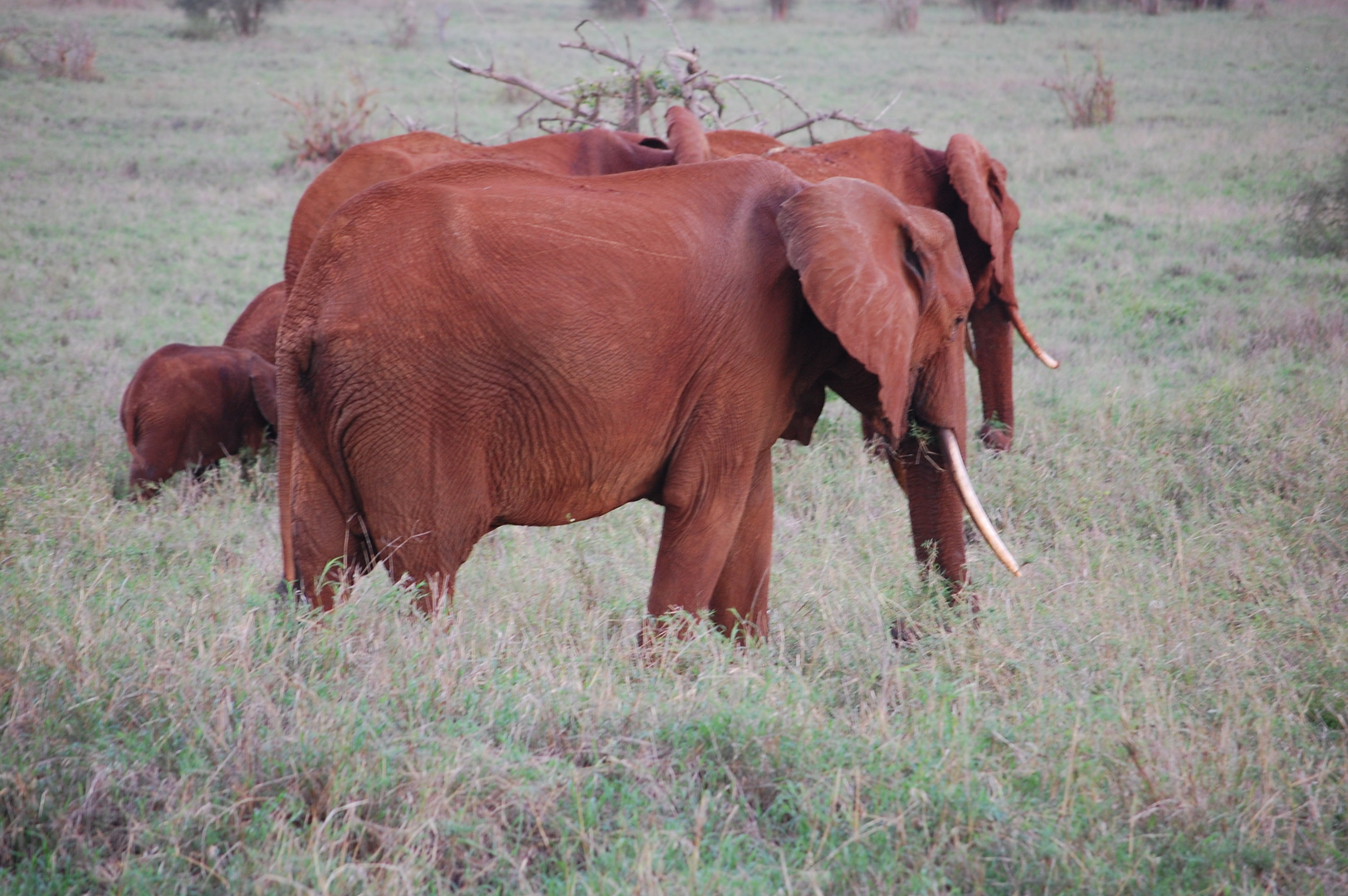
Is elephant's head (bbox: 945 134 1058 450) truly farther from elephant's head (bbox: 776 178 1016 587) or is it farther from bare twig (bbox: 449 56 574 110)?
bare twig (bbox: 449 56 574 110)

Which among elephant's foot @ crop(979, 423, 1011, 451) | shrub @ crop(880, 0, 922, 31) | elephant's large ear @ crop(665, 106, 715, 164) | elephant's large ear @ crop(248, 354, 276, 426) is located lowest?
elephant's foot @ crop(979, 423, 1011, 451)

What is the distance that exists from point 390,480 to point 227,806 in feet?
4.34

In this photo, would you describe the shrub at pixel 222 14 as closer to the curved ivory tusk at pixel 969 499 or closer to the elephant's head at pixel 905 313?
the elephant's head at pixel 905 313

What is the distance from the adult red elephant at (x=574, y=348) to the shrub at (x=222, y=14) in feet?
85.3

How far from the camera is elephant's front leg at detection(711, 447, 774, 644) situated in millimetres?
4695

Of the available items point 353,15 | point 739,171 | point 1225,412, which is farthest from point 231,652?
point 353,15

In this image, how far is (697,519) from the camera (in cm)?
422

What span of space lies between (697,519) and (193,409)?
3.93m

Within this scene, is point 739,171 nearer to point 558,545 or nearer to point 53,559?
point 558,545

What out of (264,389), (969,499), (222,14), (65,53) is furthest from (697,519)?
(222,14)

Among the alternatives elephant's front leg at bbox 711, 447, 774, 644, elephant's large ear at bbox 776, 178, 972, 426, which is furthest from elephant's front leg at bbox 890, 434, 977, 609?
elephant's front leg at bbox 711, 447, 774, 644

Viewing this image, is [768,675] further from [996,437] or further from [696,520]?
[996,437]

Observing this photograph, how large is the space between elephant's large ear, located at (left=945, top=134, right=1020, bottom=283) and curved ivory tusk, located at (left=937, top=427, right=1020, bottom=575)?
245cm

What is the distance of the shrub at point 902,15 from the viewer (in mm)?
33125
